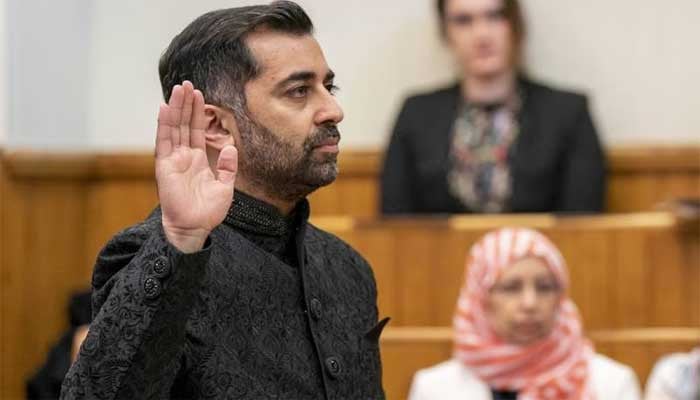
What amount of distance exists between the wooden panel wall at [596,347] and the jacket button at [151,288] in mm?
2226

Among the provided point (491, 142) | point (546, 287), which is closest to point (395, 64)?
point (491, 142)

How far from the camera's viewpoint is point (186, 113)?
1498mm

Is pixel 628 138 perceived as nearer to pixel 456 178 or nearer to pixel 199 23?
pixel 456 178

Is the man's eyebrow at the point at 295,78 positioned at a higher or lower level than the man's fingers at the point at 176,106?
higher

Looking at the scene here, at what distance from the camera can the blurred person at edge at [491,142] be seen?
14.2ft

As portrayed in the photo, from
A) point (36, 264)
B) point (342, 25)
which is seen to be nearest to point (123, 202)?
point (36, 264)

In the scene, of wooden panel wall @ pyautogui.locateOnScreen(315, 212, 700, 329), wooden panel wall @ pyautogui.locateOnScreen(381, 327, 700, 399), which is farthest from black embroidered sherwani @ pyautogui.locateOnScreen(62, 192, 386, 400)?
wooden panel wall @ pyautogui.locateOnScreen(315, 212, 700, 329)

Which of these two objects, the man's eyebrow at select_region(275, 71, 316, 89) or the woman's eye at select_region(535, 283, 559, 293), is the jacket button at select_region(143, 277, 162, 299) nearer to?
the man's eyebrow at select_region(275, 71, 316, 89)

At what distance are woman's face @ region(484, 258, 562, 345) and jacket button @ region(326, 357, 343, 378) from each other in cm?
179

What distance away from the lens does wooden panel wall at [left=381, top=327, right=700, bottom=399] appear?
3.69 metres

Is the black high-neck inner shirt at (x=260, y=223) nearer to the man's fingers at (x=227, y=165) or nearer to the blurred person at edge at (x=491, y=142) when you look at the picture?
the man's fingers at (x=227, y=165)

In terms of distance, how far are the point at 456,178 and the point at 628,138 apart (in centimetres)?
72

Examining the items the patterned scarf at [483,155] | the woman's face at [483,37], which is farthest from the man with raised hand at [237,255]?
the woman's face at [483,37]

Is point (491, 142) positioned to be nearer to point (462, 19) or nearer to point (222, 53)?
point (462, 19)
